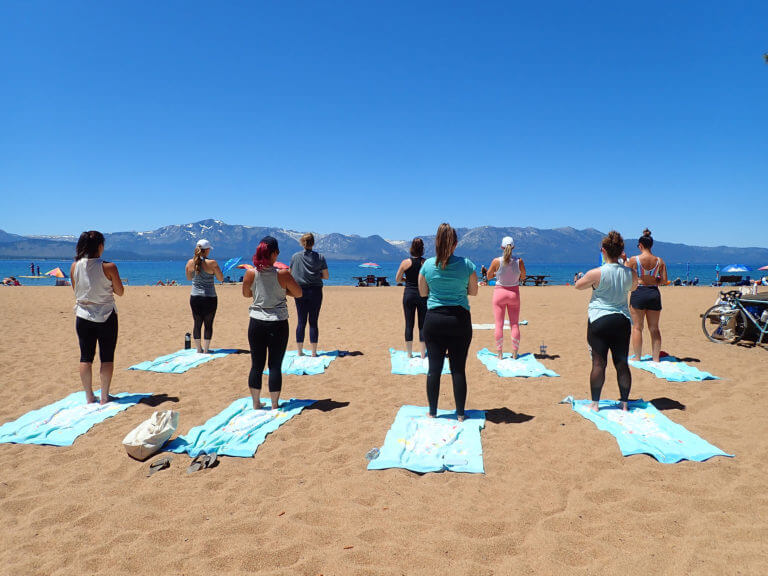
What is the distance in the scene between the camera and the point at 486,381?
19.2ft

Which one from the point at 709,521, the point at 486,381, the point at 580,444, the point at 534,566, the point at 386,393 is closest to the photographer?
the point at 534,566

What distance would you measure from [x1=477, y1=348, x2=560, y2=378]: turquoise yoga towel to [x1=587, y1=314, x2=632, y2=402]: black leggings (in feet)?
5.44

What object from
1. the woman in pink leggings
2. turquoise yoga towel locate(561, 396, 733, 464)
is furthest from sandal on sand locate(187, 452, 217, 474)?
the woman in pink leggings

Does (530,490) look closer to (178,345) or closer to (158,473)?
(158,473)

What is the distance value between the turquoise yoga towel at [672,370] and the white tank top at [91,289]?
23.7 ft

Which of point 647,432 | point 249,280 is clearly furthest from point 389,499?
point 647,432

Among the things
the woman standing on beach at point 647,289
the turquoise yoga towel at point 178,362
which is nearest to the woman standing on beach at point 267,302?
the turquoise yoga towel at point 178,362

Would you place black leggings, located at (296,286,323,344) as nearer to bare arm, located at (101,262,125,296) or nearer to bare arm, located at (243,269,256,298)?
bare arm, located at (243,269,256,298)

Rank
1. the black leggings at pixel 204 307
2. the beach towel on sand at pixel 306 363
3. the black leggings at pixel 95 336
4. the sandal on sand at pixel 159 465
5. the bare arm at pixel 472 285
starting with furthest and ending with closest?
1. the black leggings at pixel 204 307
2. the beach towel on sand at pixel 306 363
3. the black leggings at pixel 95 336
4. the bare arm at pixel 472 285
5. the sandal on sand at pixel 159 465

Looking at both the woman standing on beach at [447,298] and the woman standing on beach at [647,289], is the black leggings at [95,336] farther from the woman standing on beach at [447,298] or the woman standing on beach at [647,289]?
the woman standing on beach at [647,289]

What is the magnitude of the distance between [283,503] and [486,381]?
366 centimetres

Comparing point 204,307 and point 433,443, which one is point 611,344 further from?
point 204,307

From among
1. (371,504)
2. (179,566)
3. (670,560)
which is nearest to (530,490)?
(670,560)

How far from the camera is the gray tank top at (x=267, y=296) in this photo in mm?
4203
